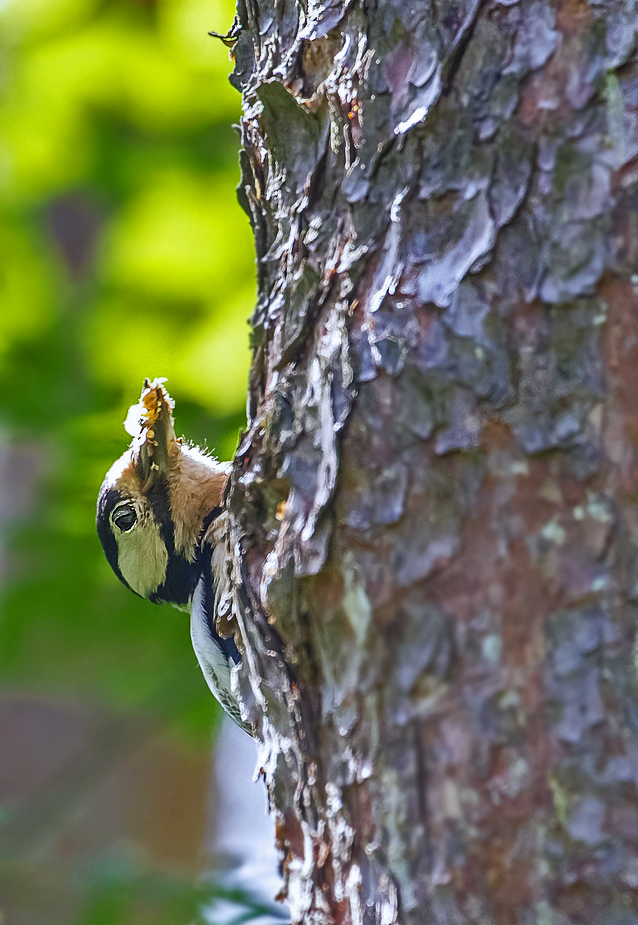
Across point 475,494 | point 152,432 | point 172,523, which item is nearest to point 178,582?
point 172,523

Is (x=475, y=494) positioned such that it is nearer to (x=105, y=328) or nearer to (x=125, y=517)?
(x=125, y=517)

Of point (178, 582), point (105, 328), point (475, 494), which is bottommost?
point (475, 494)

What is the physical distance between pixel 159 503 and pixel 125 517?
0.08 metres

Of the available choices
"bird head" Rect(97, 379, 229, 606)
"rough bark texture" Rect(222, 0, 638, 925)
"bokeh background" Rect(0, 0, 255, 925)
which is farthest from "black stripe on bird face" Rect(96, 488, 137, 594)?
"rough bark texture" Rect(222, 0, 638, 925)

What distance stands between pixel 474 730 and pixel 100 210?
1830 mm

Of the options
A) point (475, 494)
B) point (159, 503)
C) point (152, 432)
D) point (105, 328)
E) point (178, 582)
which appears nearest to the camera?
point (475, 494)

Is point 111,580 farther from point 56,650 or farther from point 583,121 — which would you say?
point 583,121

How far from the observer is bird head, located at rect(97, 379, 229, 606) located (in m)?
1.55

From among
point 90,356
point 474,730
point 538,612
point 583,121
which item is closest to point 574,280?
point 583,121

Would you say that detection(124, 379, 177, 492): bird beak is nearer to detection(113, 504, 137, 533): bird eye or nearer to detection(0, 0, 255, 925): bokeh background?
detection(113, 504, 137, 533): bird eye

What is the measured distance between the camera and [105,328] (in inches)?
83.0

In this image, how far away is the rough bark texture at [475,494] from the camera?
0.67 metres

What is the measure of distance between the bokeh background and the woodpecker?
12.6 inches

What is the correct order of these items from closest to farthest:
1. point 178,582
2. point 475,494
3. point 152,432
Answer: point 475,494, point 152,432, point 178,582
